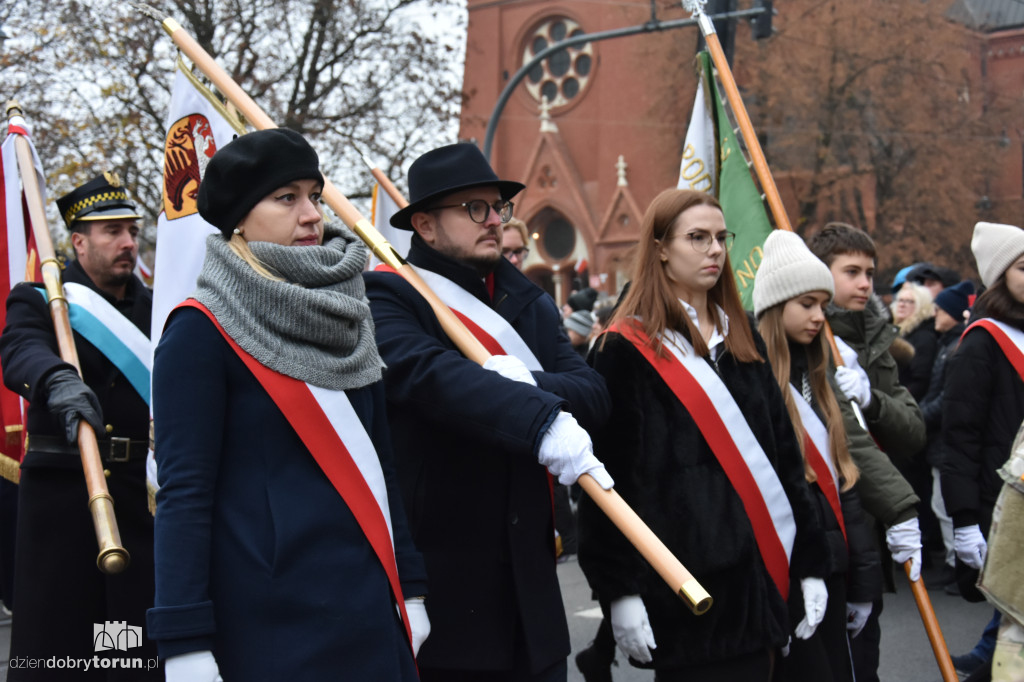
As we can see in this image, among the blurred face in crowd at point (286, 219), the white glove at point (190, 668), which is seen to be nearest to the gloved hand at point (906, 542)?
the blurred face in crowd at point (286, 219)

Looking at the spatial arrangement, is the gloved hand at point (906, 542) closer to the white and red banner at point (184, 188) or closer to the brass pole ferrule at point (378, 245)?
the brass pole ferrule at point (378, 245)

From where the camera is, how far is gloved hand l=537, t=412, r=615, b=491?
2891mm

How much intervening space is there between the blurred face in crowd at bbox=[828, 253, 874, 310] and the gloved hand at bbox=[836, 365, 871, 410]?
470mm

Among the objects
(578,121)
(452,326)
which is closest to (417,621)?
(452,326)

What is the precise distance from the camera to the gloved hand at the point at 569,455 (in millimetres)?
2891

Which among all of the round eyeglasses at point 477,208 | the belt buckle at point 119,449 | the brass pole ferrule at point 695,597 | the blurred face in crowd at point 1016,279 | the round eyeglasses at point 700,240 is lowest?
the brass pole ferrule at point 695,597

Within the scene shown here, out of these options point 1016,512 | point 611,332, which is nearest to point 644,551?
point 611,332

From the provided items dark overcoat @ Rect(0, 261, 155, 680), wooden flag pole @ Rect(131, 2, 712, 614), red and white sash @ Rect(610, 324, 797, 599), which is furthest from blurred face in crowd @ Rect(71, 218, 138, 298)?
red and white sash @ Rect(610, 324, 797, 599)

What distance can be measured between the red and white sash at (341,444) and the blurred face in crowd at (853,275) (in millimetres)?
2850

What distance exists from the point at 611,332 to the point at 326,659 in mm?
1538

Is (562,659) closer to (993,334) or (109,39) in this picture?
(993,334)

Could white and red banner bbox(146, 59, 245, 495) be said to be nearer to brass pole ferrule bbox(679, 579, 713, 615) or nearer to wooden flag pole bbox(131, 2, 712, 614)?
wooden flag pole bbox(131, 2, 712, 614)

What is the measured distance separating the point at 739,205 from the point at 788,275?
4.26ft

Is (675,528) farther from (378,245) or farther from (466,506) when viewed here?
(378,245)
